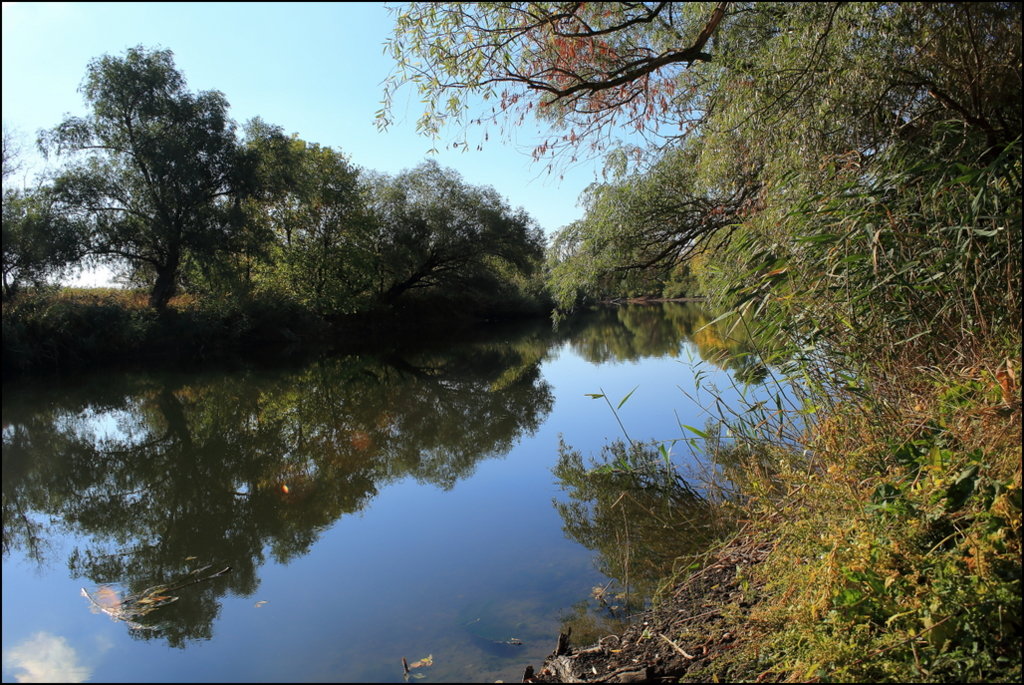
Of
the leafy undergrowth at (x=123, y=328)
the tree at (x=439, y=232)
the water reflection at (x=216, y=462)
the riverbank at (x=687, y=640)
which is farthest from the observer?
the tree at (x=439, y=232)

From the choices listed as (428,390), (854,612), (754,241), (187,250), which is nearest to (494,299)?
(187,250)

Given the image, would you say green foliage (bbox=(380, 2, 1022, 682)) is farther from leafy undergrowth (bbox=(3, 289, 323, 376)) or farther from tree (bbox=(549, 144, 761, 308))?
leafy undergrowth (bbox=(3, 289, 323, 376))

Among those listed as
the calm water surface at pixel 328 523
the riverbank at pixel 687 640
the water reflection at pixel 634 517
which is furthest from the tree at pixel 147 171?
the riverbank at pixel 687 640

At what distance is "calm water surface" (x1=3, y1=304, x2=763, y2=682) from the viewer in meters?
3.65

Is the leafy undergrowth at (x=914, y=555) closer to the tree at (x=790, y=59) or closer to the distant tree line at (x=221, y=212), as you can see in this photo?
the tree at (x=790, y=59)

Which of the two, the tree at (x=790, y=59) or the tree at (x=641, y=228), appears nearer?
the tree at (x=790, y=59)

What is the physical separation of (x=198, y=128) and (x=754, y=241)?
19940mm

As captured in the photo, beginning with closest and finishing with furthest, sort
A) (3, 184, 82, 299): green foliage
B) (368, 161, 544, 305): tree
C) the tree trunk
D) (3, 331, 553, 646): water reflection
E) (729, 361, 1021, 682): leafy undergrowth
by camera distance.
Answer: (729, 361, 1021, 682): leafy undergrowth, (3, 331, 553, 646): water reflection, (3, 184, 82, 299): green foliage, the tree trunk, (368, 161, 544, 305): tree

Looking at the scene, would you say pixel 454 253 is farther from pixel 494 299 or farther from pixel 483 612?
pixel 483 612

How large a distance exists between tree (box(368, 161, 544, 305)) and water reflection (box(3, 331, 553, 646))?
535 inches

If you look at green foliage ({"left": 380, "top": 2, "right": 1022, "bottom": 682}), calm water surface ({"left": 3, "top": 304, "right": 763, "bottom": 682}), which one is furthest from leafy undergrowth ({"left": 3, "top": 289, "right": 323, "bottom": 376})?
Result: green foliage ({"left": 380, "top": 2, "right": 1022, "bottom": 682})

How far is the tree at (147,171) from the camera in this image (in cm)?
1858

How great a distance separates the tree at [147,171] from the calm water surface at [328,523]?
8.30 meters

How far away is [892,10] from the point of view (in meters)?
4.14
